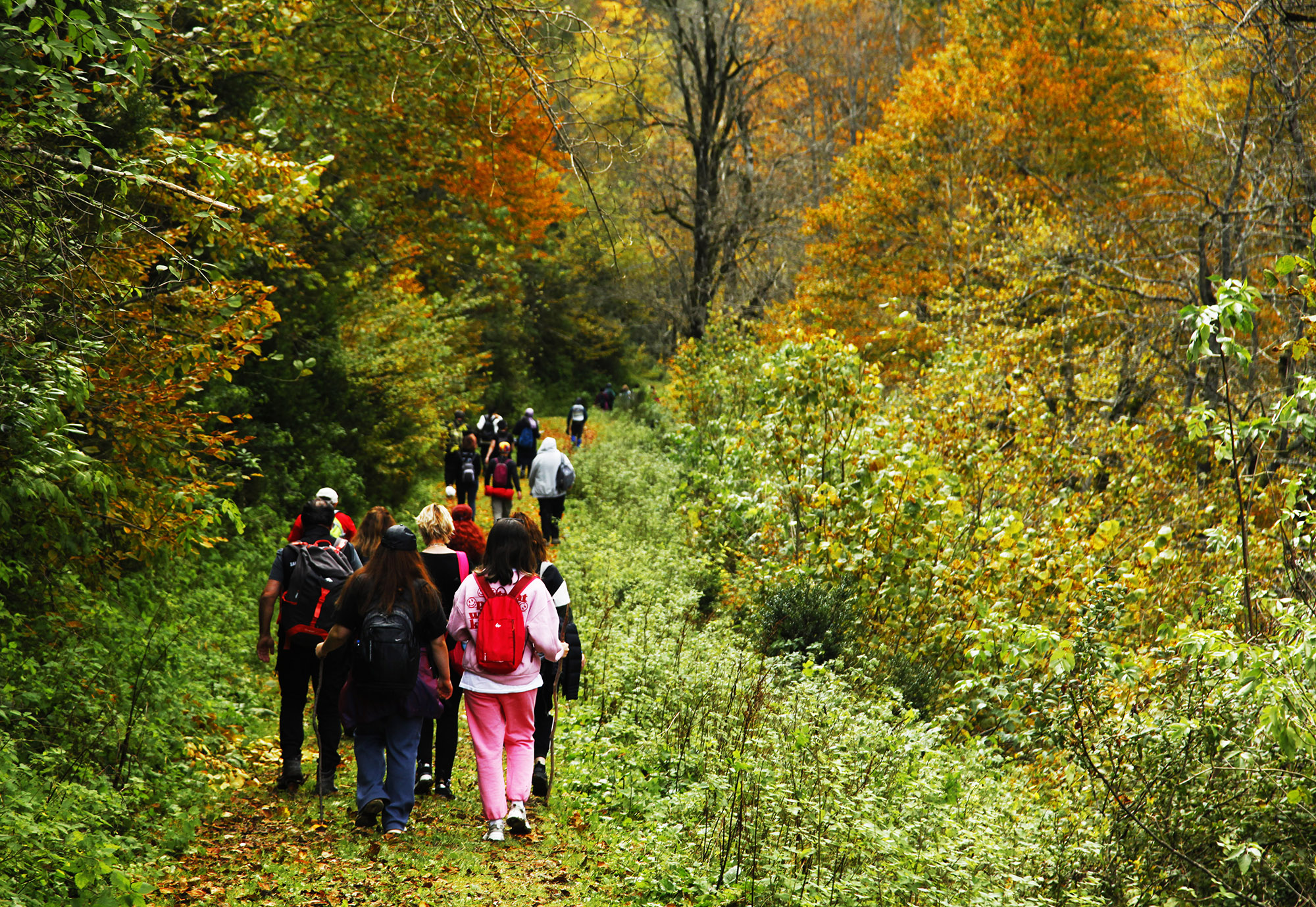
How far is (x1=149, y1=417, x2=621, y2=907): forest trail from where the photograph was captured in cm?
525

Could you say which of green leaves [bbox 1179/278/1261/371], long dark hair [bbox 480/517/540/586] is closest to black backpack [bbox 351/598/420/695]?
long dark hair [bbox 480/517/540/586]

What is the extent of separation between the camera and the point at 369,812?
6004 mm

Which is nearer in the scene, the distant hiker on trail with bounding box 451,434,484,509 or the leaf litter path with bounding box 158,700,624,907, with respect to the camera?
the leaf litter path with bounding box 158,700,624,907

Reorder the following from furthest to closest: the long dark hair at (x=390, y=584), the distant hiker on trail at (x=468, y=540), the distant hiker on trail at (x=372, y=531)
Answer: the distant hiker on trail at (x=468, y=540) < the distant hiker on trail at (x=372, y=531) < the long dark hair at (x=390, y=584)

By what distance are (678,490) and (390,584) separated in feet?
35.9

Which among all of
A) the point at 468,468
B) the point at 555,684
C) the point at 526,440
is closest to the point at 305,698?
the point at 555,684

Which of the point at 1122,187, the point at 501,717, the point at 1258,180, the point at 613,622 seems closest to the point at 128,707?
the point at 501,717

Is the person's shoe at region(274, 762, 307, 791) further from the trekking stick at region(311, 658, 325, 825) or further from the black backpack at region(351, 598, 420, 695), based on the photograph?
the black backpack at region(351, 598, 420, 695)

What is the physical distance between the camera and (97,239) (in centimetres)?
586

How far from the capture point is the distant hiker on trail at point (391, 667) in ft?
19.1

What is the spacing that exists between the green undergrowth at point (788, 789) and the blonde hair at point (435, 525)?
1914 millimetres

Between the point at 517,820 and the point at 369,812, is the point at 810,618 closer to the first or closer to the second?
the point at 517,820

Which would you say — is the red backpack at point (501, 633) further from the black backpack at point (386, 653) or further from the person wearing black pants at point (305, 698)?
the person wearing black pants at point (305, 698)

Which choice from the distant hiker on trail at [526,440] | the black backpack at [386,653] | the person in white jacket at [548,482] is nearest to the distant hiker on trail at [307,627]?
the black backpack at [386,653]
